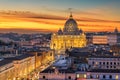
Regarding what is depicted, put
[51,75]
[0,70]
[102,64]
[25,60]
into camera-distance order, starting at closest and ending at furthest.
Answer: [51,75] < [0,70] < [102,64] < [25,60]

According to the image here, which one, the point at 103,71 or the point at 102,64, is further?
the point at 102,64

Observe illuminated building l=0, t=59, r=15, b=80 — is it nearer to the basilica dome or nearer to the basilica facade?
the basilica facade

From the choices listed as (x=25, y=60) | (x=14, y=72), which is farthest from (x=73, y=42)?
(x=14, y=72)

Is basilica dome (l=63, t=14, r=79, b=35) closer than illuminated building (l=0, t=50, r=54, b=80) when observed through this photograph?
No

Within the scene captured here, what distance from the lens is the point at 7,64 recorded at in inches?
2544

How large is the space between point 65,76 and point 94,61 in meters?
28.9

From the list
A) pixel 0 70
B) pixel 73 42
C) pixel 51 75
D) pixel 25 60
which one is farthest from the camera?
pixel 73 42

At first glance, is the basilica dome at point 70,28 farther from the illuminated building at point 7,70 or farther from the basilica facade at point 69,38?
the illuminated building at point 7,70

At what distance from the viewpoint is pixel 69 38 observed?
6324 inches

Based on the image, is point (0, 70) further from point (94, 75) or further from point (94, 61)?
point (94, 61)

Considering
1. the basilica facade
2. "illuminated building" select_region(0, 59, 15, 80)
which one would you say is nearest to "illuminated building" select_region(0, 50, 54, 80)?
"illuminated building" select_region(0, 59, 15, 80)

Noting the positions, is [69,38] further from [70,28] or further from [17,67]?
[17,67]

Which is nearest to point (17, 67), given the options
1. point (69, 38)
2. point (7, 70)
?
point (7, 70)

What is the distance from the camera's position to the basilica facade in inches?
6294
